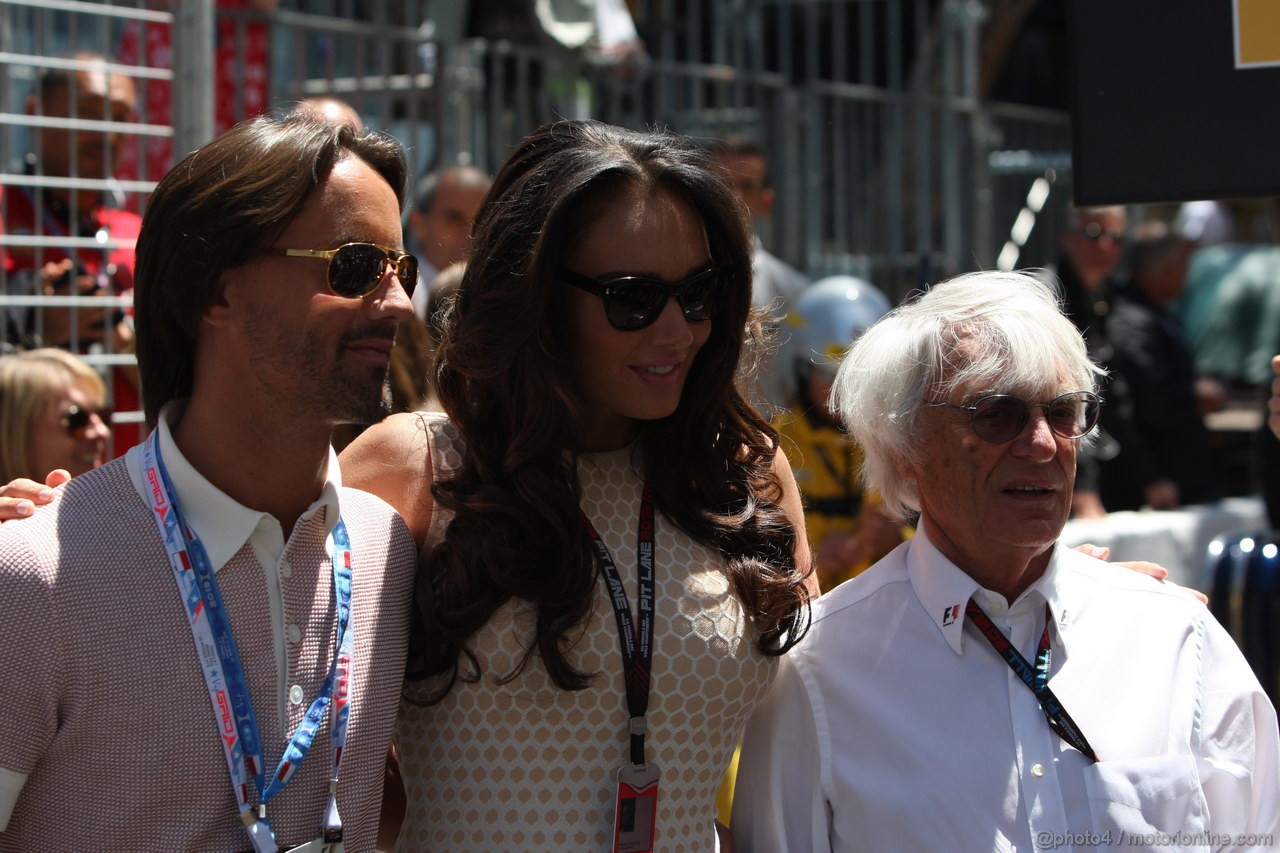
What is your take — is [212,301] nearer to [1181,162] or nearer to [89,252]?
[1181,162]

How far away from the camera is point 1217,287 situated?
9531mm

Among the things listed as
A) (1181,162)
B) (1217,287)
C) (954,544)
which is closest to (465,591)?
(954,544)

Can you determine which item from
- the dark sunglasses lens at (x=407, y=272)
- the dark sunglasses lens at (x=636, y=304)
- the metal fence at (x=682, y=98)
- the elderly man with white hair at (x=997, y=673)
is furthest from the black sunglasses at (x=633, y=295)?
the metal fence at (x=682, y=98)

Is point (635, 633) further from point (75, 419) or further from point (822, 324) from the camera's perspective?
point (822, 324)

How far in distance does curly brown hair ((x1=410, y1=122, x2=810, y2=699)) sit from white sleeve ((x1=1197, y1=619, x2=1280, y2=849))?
2.50 ft

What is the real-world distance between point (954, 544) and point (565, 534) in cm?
80

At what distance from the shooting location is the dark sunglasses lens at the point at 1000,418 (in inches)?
103

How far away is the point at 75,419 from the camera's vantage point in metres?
3.88

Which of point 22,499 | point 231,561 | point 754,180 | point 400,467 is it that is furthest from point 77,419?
point 754,180

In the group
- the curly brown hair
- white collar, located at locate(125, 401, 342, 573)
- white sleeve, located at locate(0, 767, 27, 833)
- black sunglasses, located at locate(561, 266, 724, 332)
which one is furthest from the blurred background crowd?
white sleeve, located at locate(0, 767, 27, 833)

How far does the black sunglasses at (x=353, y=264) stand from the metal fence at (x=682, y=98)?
7.98 ft

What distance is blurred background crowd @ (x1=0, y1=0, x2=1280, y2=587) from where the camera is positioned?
4438mm

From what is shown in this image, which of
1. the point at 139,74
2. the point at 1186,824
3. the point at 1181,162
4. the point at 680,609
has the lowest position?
the point at 1186,824

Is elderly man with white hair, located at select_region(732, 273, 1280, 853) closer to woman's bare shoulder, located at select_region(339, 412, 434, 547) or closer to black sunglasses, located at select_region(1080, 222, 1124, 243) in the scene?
woman's bare shoulder, located at select_region(339, 412, 434, 547)
